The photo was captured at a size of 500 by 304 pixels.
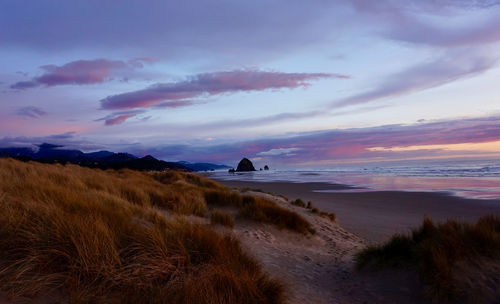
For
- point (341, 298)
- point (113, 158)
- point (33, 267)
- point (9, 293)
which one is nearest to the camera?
point (9, 293)

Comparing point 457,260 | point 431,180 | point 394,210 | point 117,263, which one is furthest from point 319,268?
point 431,180

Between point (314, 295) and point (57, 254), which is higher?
point (57, 254)

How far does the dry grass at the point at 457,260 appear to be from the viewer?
3.64m

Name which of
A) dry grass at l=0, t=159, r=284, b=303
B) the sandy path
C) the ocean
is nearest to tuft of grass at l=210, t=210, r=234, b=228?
the sandy path

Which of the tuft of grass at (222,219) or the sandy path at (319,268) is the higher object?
the tuft of grass at (222,219)

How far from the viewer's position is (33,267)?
9.81ft

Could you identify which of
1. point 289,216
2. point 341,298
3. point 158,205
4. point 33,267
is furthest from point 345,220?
point 33,267

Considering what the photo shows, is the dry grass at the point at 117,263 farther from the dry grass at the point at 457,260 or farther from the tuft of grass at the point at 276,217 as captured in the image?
the tuft of grass at the point at 276,217

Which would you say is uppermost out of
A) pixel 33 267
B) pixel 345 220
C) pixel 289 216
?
pixel 33 267

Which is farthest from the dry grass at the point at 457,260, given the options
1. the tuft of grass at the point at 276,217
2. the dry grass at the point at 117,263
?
the tuft of grass at the point at 276,217

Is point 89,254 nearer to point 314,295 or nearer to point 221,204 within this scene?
point 314,295

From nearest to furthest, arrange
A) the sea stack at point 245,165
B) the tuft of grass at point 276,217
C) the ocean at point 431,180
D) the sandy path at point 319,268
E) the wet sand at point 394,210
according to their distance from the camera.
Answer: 1. the sandy path at point 319,268
2. the tuft of grass at point 276,217
3. the wet sand at point 394,210
4. the ocean at point 431,180
5. the sea stack at point 245,165

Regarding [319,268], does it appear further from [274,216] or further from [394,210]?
[394,210]

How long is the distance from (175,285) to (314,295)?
217 cm
